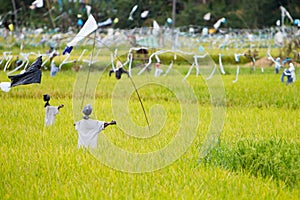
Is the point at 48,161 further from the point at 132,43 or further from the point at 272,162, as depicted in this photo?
the point at 132,43

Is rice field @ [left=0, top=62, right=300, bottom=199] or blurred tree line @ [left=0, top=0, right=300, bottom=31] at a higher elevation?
blurred tree line @ [left=0, top=0, right=300, bottom=31]

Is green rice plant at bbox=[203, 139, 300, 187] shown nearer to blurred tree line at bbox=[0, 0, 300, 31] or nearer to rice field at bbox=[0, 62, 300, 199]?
rice field at bbox=[0, 62, 300, 199]

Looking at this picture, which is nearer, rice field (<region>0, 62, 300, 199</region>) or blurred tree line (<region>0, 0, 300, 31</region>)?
rice field (<region>0, 62, 300, 199</region>)

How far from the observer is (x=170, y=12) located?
18234mm

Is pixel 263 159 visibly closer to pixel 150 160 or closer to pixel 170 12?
pixel 150 160

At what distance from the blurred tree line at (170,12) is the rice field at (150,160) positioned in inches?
423

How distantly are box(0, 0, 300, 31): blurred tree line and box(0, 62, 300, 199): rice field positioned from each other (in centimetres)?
1075

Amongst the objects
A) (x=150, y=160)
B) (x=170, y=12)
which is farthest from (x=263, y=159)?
(x=170, y=12)

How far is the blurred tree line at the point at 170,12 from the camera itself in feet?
54.3

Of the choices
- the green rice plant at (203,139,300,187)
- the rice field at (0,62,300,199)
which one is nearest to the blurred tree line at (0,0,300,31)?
the rice field at (0,62,300,199)

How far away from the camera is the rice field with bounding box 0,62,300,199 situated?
9.90ft

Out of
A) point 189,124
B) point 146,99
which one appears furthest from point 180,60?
point 189,124

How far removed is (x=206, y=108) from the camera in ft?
19.7

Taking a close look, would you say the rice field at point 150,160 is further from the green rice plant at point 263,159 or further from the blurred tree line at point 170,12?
the blurred tree line at point 170,12
